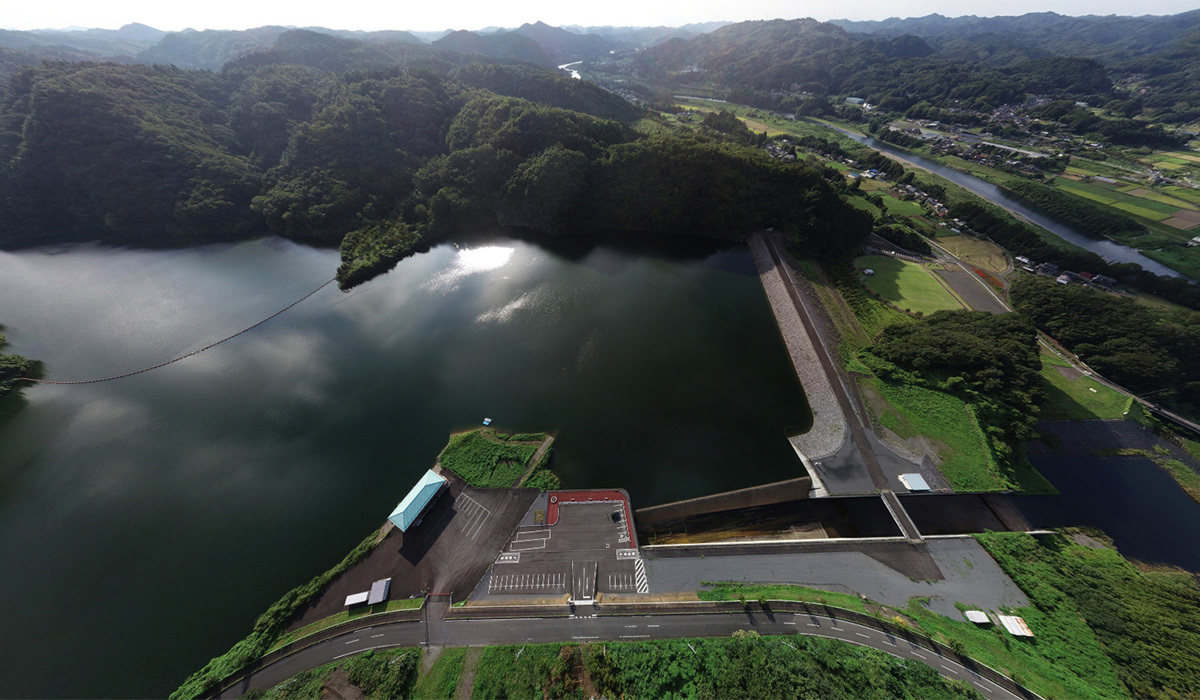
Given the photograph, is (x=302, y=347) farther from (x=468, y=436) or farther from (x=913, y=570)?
(x=913, y=570)

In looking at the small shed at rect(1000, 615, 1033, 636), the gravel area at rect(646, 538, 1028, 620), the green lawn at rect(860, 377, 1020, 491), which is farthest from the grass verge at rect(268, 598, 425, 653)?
the green lawn at rect(860, 377, 1020, 491)

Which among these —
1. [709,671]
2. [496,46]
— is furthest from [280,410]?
[496,46]

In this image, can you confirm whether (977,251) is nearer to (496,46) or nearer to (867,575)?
(867,575)

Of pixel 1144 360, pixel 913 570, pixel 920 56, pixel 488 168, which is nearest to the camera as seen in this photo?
pixel 913 570

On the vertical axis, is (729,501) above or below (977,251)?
below

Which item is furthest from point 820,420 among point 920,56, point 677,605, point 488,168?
point 920,56

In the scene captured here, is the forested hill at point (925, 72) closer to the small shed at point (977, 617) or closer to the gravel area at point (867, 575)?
the gravel area at point (867, 575)

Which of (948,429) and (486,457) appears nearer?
(486,457)

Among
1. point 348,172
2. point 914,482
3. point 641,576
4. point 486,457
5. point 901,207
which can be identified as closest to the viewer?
point 641,576
